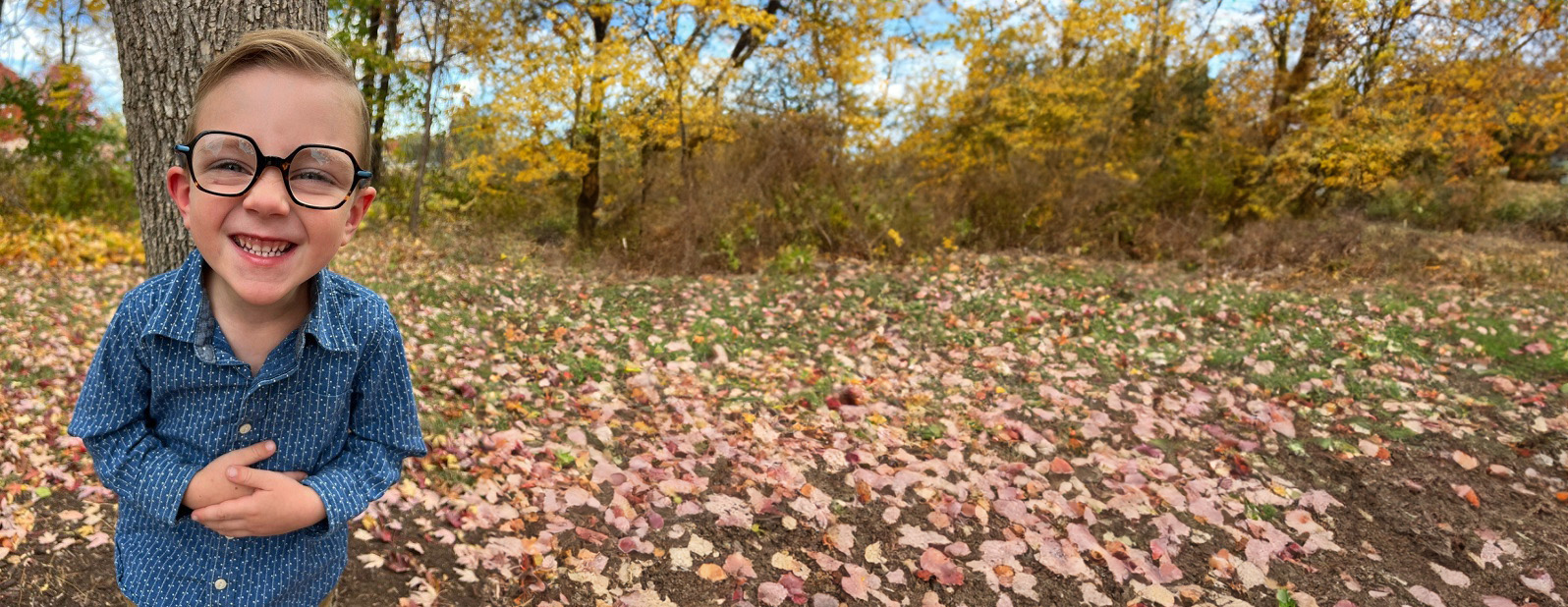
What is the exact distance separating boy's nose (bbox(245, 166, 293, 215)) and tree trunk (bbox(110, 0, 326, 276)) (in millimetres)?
1878

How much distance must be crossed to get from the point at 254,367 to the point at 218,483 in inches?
8.0

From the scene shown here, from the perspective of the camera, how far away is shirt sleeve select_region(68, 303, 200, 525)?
1.32m

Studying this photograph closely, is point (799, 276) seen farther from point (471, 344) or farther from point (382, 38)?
point (382, 38)

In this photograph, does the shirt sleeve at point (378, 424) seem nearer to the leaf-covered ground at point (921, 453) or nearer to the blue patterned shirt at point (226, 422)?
the blue patterned shirt at point (226, 422)

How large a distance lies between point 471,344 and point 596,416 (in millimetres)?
1603

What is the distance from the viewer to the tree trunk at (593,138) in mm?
9305

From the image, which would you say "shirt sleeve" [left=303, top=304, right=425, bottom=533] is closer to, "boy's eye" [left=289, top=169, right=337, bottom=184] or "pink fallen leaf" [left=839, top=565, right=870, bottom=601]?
"boy's eye" [left=289, top=169, right=337, bottom=184]

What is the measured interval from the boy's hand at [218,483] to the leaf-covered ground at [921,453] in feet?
5.96

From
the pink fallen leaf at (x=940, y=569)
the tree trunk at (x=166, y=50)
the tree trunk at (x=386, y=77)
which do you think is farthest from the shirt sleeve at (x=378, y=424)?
the tree trunk at (x=386, y=77)

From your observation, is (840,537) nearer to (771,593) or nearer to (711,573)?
(771,593)

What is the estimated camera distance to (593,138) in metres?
10.6

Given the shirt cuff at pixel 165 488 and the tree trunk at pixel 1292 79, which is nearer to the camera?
the shirt cuff at pixel 165 488

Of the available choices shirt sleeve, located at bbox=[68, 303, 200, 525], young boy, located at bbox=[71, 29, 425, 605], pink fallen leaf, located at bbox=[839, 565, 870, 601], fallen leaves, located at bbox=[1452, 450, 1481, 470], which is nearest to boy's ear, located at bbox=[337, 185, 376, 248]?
young boy, located at bbox=[71, 29, 425, 605]

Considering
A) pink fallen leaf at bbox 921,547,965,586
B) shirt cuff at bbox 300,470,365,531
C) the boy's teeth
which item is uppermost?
the boy's teeth
